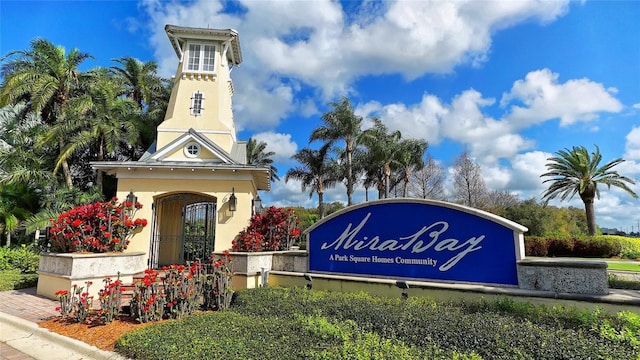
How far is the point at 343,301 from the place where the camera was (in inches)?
234

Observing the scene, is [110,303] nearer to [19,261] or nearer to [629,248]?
[19,261]

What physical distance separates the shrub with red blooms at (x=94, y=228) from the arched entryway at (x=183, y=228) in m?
1.13

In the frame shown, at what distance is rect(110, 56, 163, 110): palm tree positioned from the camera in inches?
876

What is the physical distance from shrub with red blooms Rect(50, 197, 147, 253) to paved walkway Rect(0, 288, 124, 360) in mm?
1617

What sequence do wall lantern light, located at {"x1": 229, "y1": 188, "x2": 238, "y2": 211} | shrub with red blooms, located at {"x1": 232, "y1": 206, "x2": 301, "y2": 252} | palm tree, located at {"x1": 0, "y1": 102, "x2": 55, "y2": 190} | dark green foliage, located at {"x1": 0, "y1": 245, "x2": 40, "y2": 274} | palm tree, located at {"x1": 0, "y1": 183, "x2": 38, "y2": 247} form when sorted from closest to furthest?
1. shrub with red blooms, located at {"x1": 232, "y1": 206, "x2": 301, "y2": 252}
2. wall lantern light, located at {"x1": 229, "y1": 188, "x2": 238, "y2": 211}
3. dark green foliage, located at {"x1": 0, "y1": 245, "x2": 40, "y2": 274}
4. palm tree, located at {"x1": 0, "y1": 183, "x2": 38, "y2": 247}
5. palm tree, located at {"x1": 0, "y1": 102, "x2": 55, "y2": 190}

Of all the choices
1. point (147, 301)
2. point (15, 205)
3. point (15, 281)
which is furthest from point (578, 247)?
point (15, 205)

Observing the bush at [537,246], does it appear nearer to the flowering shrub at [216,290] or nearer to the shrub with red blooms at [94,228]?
the flowering shrub at [216,290]

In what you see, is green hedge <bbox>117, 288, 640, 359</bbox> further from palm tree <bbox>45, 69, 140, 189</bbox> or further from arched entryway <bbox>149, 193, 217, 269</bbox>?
palm tree <bbox>45, 69, 140, 189</bbox>

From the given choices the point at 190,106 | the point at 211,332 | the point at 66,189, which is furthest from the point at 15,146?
the point at 211,332

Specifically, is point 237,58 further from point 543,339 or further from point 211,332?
point 543,339

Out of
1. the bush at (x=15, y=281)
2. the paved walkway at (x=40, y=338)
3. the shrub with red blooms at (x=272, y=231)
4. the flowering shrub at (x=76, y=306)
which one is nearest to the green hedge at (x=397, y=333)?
the paved walkway at (x=40, y=338)

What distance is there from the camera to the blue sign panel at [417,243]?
5.64 metres

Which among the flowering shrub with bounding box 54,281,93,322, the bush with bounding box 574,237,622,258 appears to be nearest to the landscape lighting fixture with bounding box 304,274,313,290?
the flowering shrub with bounding box 54,281,93,322

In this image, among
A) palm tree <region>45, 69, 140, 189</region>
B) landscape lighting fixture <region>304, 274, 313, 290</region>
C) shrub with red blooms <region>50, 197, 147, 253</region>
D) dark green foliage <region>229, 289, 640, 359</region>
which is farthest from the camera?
palm tree <region>45, 69, 140, 189</region>
